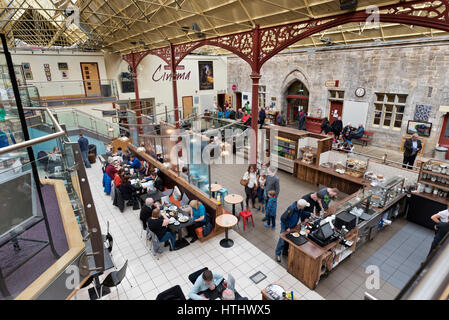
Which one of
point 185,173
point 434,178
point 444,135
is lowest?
point 185,173

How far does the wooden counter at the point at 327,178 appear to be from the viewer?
9086mm

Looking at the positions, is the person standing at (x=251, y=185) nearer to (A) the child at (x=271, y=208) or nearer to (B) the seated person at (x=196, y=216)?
(A) the child at (x=271, y=208)

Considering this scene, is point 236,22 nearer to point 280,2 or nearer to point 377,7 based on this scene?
point 280,2

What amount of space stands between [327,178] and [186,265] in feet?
21.0

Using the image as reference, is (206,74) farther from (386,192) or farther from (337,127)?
Result: (386,192)

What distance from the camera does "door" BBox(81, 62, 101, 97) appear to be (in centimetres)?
1806


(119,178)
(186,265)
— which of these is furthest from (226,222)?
(119,178)

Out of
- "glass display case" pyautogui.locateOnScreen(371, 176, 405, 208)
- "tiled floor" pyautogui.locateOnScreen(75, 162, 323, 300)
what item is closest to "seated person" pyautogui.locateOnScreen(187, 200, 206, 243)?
"tiled floor" pyautogui.locateOnScreen(75, 162, 323, 300)

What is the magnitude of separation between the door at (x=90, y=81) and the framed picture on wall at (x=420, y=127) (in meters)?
18.6

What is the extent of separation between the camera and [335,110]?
15.3 m

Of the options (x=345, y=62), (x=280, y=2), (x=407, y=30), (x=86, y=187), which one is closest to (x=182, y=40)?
(x=280, y=2)

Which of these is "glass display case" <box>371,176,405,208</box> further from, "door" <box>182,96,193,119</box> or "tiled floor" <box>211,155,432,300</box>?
"door" <box>182,96,193,119</box>

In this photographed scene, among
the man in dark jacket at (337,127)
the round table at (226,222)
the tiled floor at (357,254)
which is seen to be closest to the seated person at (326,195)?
the tiled floor at (357,254)

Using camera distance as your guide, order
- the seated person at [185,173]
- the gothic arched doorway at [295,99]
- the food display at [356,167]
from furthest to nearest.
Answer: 1. the gothic arched doorway at [295,99]
2. the food display at [356,167]
3. the seated person at [185,173]
